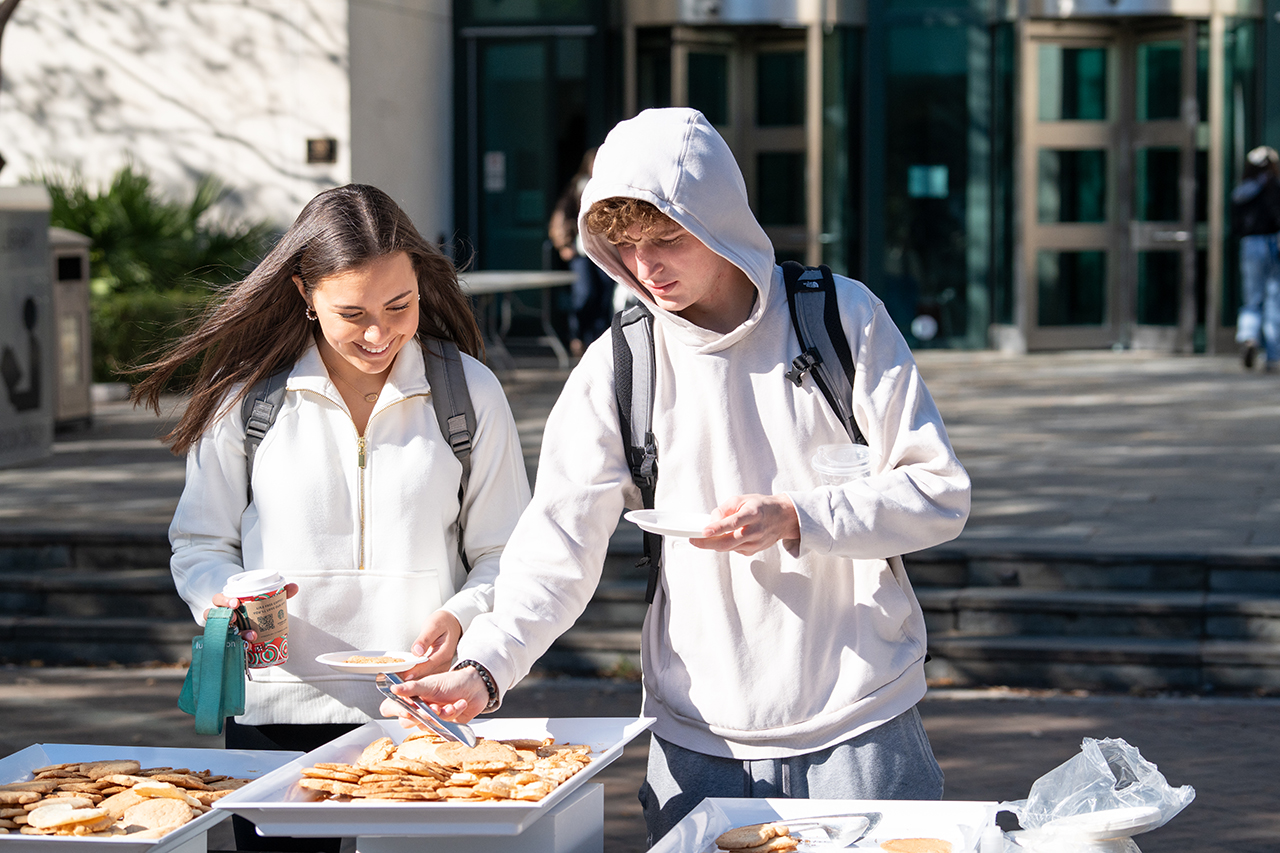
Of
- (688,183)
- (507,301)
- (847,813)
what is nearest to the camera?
(847,813)

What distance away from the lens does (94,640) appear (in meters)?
7.46

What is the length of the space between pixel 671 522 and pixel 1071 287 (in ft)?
49.8

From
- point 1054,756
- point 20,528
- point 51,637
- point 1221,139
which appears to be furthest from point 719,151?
point 1221,139

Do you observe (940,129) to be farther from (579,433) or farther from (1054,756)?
(579,433)

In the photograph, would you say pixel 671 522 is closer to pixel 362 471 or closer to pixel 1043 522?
pixel 362 471

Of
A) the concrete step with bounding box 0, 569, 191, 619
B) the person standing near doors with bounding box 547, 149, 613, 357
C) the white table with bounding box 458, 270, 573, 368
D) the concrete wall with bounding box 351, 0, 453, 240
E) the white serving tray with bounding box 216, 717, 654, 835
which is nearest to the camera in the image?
the white serving tray with bounding box 216, 717, 654, 835

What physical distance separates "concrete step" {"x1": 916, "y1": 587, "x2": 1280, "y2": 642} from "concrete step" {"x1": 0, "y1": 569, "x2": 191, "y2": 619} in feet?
11.8

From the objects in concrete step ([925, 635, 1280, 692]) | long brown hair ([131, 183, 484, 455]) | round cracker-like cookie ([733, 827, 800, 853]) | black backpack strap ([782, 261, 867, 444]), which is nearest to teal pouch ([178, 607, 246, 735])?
long brown hair ([131, 183, 484, 455])

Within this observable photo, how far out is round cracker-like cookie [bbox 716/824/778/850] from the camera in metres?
2.31

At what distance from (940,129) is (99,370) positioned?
889 centimetres

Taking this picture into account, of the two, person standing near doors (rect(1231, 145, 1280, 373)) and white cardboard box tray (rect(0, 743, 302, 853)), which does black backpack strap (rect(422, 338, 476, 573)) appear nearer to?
white cardboard box tray (rect(0, 743, 302, 853))

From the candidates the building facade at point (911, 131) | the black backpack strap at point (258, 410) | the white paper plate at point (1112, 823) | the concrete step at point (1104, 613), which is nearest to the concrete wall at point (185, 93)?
the building facade at point (911, 131)

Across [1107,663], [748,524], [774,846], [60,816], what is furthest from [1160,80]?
A: [60,816]

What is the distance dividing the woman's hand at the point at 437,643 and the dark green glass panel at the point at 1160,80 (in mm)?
15035
